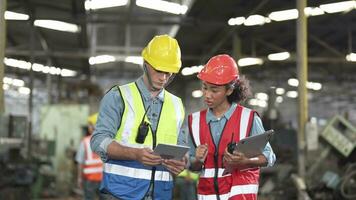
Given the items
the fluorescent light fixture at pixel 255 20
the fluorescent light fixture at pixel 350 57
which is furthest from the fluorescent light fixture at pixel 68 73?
the fluorescent light fixture at pixel 350 57

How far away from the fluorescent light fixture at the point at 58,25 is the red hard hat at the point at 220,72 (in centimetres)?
1147

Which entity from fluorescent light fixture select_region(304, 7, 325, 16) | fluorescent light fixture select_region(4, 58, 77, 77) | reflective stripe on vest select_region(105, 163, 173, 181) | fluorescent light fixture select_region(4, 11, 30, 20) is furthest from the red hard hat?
fluorescent light fixture select_region(4, 58, 77, 77)

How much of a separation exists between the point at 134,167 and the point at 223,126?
0.65 m

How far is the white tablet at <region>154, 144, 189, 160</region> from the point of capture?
288 cm

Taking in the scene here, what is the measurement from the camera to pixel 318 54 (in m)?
19.1

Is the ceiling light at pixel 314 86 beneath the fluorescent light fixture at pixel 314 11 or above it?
beneath

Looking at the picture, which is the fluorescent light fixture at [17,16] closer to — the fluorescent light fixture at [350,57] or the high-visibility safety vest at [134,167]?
the fluorescent light fixture at [350,57]

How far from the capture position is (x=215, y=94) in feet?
11.3

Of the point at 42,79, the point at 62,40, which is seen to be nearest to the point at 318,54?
the point at 62,40

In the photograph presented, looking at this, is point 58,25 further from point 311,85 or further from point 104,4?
point 311,85

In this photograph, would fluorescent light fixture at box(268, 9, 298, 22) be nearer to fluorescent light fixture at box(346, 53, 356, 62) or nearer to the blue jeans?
fluorescent light fixture at box(346, 53, 356, 62)

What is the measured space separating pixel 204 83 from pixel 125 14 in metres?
11.9

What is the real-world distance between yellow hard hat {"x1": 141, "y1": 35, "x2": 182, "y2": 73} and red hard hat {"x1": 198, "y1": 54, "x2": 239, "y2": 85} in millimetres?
245

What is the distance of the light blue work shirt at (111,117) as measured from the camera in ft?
10.1
